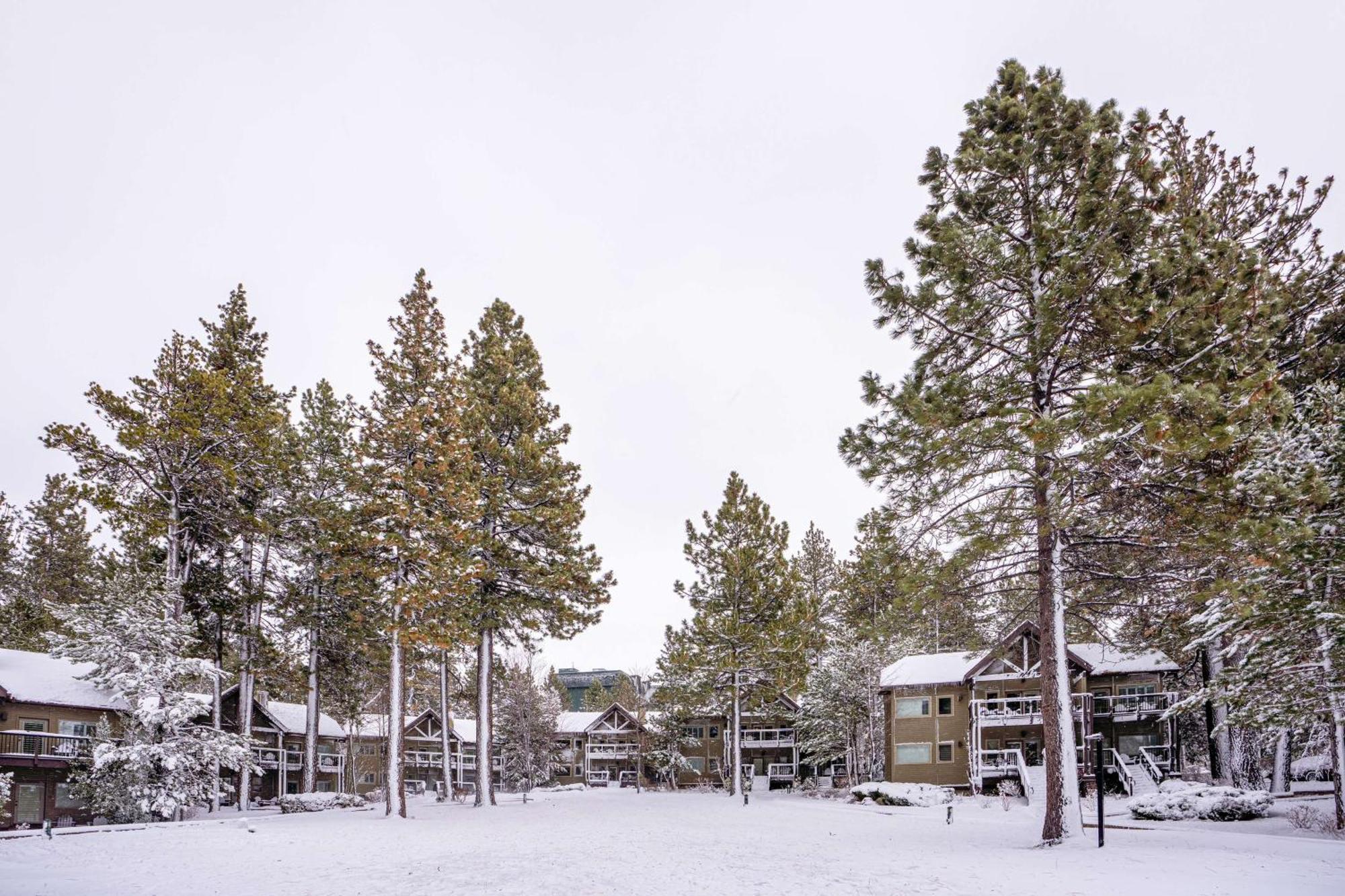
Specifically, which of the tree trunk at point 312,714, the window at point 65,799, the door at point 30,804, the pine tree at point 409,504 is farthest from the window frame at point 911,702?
the door at point 30,804

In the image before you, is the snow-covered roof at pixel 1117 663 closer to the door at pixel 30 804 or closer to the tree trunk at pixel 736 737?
the tree trunk at pixel 736 737

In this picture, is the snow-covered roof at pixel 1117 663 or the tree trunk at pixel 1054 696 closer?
the tree trunk at pixel 1054 696

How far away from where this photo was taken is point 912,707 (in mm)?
42469

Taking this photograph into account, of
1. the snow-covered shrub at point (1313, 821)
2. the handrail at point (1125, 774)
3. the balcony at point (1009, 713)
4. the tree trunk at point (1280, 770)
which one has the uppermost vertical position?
the snow-covered shrub at point (1313, 821)

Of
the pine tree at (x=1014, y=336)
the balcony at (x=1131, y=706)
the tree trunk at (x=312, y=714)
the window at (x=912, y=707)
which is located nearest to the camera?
the pine tree at (x=1014, y=336)

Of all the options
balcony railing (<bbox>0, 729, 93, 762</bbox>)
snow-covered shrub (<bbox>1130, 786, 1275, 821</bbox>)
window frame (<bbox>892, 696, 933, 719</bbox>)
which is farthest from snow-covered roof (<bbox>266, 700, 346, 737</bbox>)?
snow-covered shrub (<bbox>1130, 786, 1275, 821</bbox>)

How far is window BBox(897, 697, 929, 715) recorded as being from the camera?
138ft

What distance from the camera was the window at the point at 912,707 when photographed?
42125 millimetres

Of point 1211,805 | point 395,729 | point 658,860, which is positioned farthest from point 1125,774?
point 395,729

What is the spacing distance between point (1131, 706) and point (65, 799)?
153 ft

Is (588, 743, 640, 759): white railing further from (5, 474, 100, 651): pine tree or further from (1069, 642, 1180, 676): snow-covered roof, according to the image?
(5, 474, 100, 651): pine tree

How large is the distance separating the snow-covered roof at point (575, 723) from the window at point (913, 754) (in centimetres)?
2948

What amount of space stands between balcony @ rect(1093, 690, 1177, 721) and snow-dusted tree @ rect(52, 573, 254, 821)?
3762 cm

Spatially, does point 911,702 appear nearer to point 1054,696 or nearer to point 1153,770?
point 1153,770
